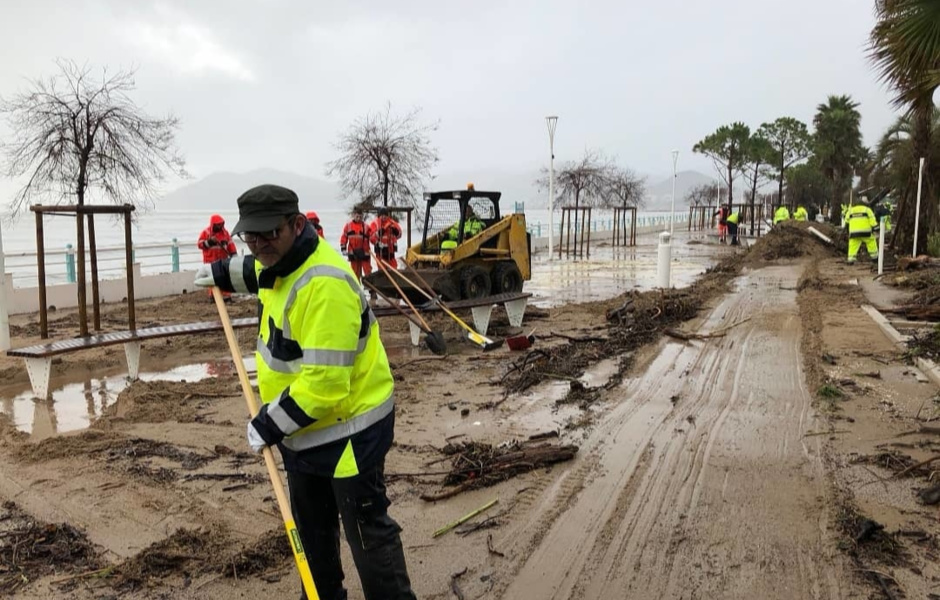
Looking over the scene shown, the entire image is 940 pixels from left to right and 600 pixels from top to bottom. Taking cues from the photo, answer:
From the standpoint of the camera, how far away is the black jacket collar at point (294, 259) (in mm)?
2559

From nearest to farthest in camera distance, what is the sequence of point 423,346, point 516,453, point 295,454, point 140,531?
point 295,454 < point 140,531 < point 516,453 < point 423,346

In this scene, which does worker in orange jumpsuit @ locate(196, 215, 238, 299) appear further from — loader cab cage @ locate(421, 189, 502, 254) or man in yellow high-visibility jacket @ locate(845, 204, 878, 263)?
man in yellow high-visibility jacket @ locate(845, 204, 878, 263)

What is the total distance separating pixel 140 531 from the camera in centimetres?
399

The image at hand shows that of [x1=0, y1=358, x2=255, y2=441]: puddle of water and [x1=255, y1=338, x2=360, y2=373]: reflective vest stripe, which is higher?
[x1=255, y1=338, x2=360, y2=373]: reflective vest stripe

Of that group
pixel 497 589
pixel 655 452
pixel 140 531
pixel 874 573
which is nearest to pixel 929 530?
pixel 874 573

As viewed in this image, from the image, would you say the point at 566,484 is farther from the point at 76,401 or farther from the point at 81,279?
the point at 81,279

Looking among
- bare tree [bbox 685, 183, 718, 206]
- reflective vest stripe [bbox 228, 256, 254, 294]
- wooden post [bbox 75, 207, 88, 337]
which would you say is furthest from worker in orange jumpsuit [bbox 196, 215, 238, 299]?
bare tree [bbox 685, 183, 718, 206]

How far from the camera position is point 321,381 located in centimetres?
242

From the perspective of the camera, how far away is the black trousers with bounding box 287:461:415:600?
263 cm

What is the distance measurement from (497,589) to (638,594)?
2.17 feet

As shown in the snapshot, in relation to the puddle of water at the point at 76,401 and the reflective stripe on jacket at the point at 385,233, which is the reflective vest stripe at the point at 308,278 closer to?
the puddle of water at the point at 76,401

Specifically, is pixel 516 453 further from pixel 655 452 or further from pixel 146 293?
pixel 146 293

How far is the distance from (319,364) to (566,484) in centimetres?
263

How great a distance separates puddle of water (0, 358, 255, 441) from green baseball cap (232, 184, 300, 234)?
179 inches
